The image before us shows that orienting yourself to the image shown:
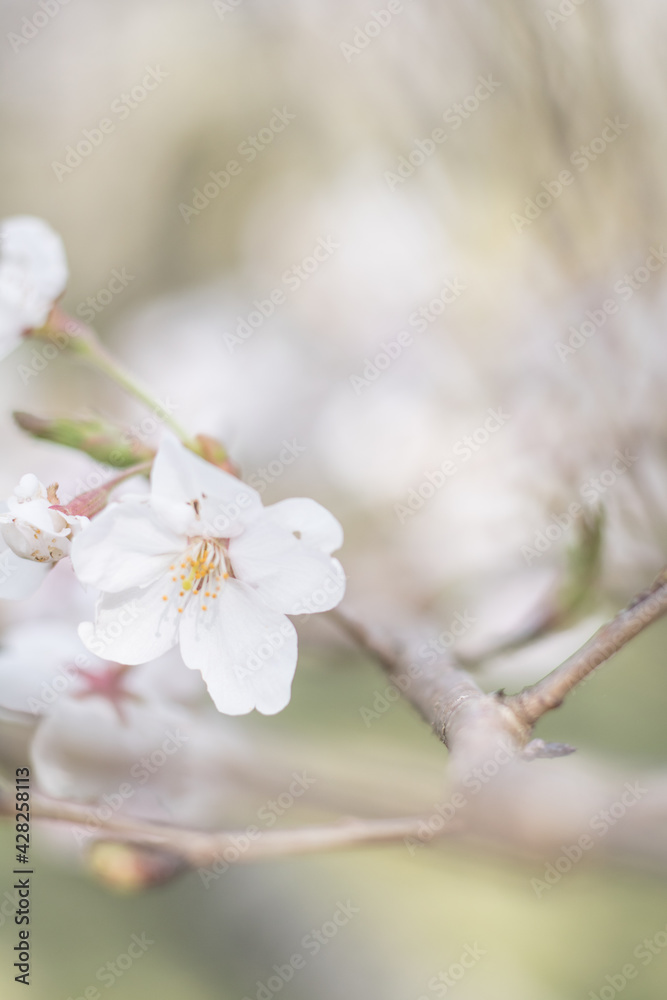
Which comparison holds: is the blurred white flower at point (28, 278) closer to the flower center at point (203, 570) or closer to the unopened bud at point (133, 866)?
the flower center at point (203, 570)

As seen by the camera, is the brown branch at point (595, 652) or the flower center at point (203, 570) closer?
the brown branch at point (595, 652)

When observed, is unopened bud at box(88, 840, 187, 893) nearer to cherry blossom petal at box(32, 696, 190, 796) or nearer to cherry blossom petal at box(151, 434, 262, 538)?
cherry blossom petal at box(32, 696, 190, 796)

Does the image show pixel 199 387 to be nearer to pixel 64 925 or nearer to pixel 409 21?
pixel 409 21

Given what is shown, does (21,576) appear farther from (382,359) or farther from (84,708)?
(382,359)

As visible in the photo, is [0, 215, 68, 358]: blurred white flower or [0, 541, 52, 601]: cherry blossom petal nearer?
[0, 541, 52, 601]: cherry blossom petal

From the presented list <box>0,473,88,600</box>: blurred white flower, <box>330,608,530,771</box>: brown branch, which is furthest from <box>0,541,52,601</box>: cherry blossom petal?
<box>330,608,530,771</box>: brown branch

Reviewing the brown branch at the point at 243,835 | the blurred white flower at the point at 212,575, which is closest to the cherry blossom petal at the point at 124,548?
the blurred white flower at the point at 212,575

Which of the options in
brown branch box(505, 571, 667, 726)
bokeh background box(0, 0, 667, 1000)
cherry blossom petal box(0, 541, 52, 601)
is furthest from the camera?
bokeh background box(0, 0, 667, 1000)
